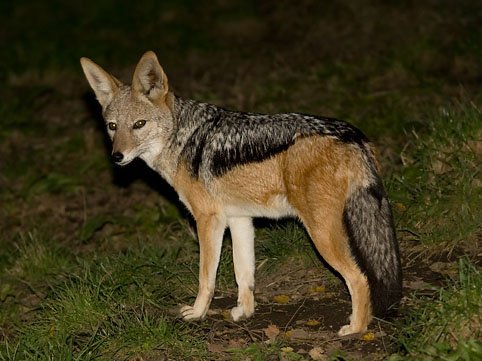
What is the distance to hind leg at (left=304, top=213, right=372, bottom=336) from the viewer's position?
598 centimetres

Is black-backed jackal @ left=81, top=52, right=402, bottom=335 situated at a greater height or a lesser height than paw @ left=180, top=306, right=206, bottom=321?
greater

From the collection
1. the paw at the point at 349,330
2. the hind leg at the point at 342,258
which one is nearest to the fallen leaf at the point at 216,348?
the paw at the point at 349,330

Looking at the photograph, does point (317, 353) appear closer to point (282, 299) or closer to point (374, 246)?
point (374, 246)

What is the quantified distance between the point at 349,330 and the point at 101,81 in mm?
3181

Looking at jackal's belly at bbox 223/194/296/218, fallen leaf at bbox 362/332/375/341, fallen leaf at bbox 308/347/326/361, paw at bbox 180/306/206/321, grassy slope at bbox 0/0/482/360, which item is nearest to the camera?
fallen leaf at bbox 308/347/326/361

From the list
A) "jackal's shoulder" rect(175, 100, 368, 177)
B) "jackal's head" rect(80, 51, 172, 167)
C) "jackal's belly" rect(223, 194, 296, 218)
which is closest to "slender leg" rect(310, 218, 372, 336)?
"jackal's belly" rect(223, 194, 296, 218)

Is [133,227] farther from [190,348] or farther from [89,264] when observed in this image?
[190,348]

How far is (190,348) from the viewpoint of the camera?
20.5 feet

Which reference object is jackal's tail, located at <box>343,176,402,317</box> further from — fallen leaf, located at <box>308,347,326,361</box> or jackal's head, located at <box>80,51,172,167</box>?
jackal's head, located at <box>80,51,172,167</box>

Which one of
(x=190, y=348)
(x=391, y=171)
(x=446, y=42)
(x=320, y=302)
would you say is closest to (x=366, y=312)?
(x=320, y=302)

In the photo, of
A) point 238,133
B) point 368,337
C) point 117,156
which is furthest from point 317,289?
point 117,156

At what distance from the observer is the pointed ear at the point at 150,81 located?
22.6 ft

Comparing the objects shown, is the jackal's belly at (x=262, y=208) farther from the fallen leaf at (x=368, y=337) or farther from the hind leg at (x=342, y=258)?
the fallen leaf at (x=368, y=337)

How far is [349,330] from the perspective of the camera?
6156 mm
